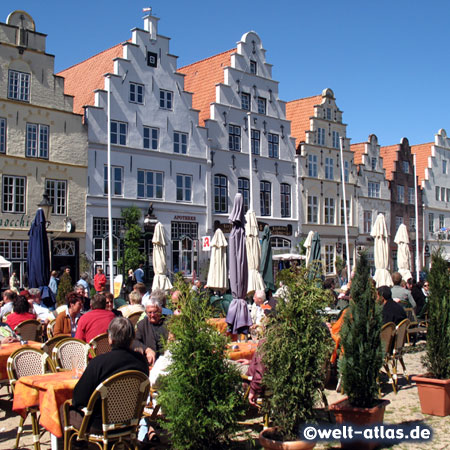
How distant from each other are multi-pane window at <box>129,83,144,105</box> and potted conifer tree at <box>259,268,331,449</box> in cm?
2268

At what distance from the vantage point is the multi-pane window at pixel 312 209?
34.8 metres

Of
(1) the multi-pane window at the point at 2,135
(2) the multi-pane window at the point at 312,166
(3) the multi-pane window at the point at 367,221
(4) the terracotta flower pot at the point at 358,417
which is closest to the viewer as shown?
(4) the terracotta flower pot at the point at 358,417

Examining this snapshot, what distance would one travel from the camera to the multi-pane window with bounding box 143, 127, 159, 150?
1061 inches

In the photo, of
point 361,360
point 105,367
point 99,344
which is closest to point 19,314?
point 99,344

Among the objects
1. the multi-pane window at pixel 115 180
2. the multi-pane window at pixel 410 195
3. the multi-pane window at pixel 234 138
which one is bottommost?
the multi-pane window at pixel 115 180

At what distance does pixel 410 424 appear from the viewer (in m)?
6.92

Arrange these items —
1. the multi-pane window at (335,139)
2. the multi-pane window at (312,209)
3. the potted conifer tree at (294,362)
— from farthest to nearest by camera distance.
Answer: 1. the multi-pane window at (335,139)
2. the multi-pane window at (312,209)
3. the potted conifer tree at (294,362)

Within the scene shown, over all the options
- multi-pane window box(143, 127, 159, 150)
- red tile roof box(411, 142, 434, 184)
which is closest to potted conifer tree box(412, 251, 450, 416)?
multi-pane window box(143, 127, 159, 150)

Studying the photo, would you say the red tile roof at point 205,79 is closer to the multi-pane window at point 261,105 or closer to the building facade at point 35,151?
the multi-pane window at point 261,105

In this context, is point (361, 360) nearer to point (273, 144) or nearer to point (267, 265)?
point (267, 265)

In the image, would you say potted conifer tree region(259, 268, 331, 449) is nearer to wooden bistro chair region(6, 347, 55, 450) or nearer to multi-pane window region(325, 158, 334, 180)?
wooden bistro chair region(6, 347, 55, 450)

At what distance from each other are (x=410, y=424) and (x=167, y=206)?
2126cm

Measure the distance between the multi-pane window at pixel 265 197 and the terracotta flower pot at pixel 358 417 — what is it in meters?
25.9

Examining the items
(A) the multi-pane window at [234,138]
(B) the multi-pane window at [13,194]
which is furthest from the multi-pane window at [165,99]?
(B) the multi-pane window at [13,194]
